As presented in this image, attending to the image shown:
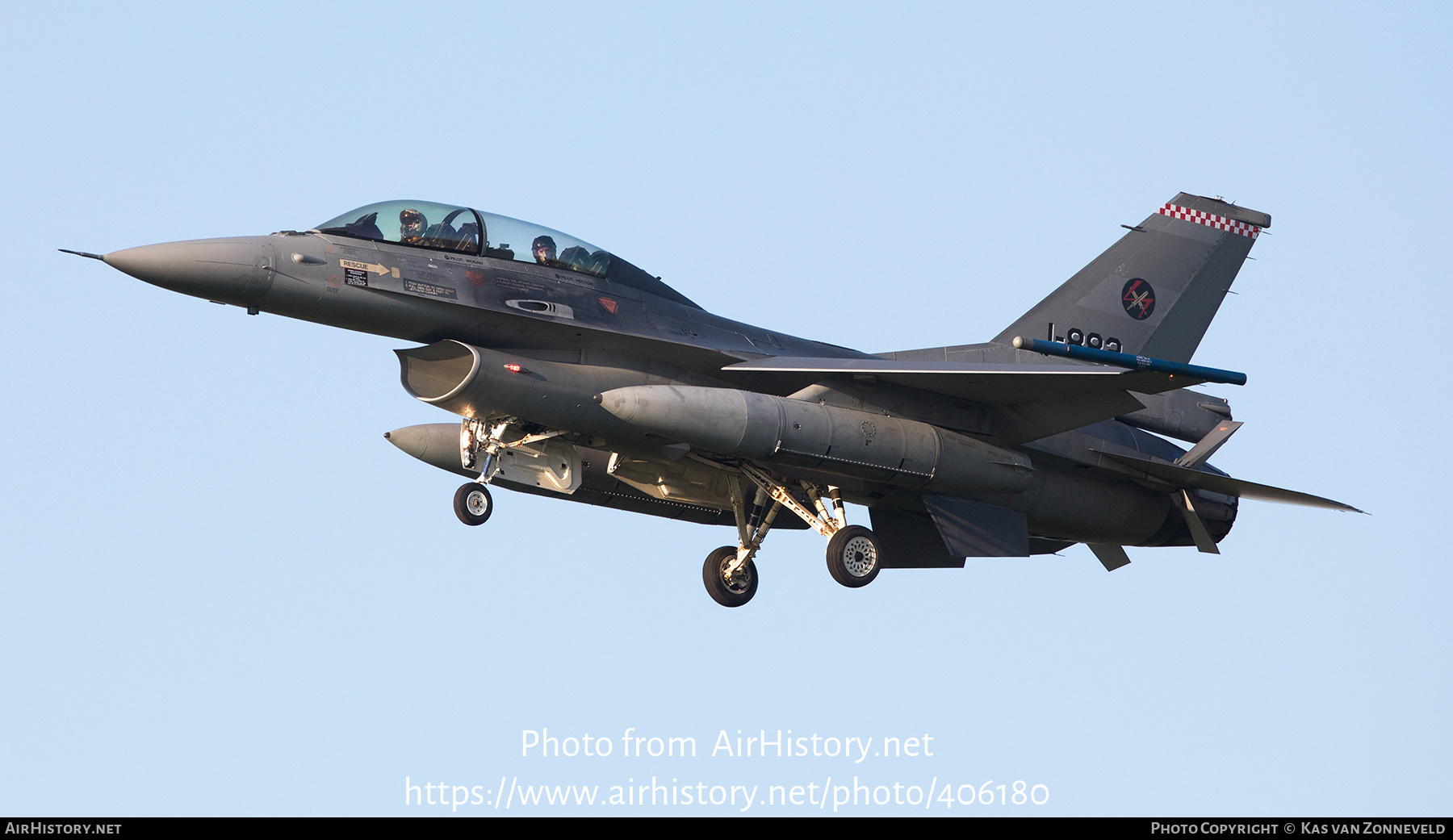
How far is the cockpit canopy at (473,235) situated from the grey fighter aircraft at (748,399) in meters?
0.02

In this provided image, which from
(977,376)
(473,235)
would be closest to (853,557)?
(977,376)

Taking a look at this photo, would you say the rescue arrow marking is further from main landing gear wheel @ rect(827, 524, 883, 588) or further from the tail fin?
the tail fin

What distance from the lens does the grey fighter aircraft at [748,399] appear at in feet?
52.2

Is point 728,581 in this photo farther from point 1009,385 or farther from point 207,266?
point 207,266

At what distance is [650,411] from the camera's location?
1559 centimetres

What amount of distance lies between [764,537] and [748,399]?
11.0 feet

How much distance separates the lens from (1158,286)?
2103cm

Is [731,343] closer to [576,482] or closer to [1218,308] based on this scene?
[576,482]

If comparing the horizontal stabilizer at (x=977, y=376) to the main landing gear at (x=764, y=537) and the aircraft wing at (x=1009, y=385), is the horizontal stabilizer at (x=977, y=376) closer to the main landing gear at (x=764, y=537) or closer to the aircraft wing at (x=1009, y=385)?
the aircraft wing at (x=1009, y=385)

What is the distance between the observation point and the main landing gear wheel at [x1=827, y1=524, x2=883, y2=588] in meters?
17.8

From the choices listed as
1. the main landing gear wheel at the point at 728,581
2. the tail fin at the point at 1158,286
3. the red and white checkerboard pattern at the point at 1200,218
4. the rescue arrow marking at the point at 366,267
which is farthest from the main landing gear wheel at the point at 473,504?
the red and white checkerboard pattern at the point at 1200,218

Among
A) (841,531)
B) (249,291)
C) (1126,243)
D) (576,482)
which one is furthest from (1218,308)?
(249,291)

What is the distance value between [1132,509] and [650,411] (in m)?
6.89

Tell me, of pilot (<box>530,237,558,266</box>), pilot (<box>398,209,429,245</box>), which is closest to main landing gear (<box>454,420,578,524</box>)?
pilot (<box>530,237,558,266</box>)
